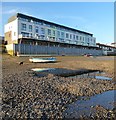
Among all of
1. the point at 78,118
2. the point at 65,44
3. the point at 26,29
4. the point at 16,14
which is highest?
the point at 16,14

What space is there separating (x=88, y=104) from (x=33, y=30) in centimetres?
6796

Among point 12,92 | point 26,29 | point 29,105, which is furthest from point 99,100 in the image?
point 26,29

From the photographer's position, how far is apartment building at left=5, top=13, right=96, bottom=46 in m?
71.6

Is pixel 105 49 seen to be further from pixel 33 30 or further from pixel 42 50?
pixel 42 50

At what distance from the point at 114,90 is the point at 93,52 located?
7661 centimetres

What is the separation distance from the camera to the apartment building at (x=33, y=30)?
71562 mm

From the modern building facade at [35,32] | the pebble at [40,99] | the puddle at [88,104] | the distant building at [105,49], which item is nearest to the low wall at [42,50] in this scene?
the modern building facade at [35,32]

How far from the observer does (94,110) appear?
10.5 metres

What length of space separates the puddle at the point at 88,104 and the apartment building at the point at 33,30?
53716 millimetres

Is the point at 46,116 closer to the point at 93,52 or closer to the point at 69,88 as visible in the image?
the point at 69,88

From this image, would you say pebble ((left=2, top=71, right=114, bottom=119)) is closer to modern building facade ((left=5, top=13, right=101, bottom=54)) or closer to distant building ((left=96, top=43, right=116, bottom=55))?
modern building facade ((left=5, top=13, right=101, bottom=54))

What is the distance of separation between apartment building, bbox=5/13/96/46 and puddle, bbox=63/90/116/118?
53.7 meters

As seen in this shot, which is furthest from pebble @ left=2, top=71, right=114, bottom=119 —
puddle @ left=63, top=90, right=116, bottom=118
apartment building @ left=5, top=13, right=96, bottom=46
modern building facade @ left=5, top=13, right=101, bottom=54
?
apartment building @ left=5, top=13, right=96, bottom=46

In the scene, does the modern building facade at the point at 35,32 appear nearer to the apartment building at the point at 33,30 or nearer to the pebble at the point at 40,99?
the apartment building at the point at 33,30
